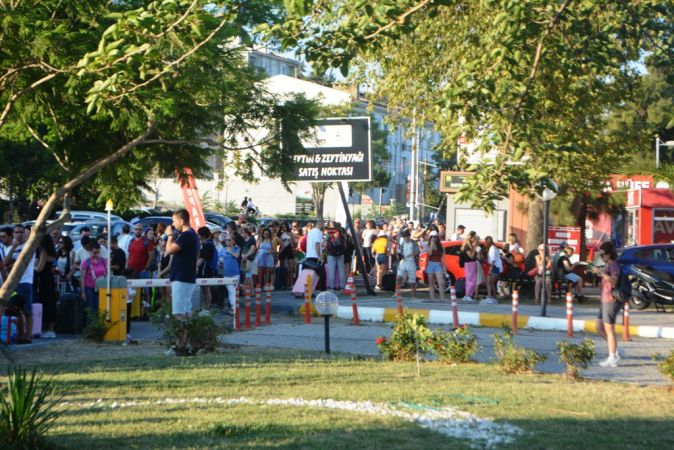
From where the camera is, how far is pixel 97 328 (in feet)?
50.7

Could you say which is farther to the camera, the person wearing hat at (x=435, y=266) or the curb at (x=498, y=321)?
the person wearing hat at (x=435, y=266)

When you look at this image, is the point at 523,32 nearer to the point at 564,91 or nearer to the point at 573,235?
the point at 564,91

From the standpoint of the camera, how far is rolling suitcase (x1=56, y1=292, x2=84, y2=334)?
1727 cm

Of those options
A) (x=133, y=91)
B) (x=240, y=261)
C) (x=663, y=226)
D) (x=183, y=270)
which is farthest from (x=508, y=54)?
(x=663, y=226)

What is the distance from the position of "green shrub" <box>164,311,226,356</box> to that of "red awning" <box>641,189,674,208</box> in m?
24.9

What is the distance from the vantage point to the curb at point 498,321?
60.9ft

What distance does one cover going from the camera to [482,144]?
919cm

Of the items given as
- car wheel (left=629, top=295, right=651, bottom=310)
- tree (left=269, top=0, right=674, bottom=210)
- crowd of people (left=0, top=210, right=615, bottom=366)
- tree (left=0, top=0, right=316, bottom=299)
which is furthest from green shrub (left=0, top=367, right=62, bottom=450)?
car wheel (left=629, top=295, right=651, bottom=310)

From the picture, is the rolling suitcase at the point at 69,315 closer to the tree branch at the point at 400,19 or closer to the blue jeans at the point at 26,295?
the blue jeans at the point at 26,295

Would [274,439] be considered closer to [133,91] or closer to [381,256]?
[133,91]

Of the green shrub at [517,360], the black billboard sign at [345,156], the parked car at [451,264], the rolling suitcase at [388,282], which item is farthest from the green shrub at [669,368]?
the rolling suitcase at [388,282]

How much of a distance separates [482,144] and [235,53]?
7570 millimetres

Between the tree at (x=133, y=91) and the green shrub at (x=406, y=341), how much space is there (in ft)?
12.4

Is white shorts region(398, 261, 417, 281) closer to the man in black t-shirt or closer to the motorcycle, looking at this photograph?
the motorcycle
